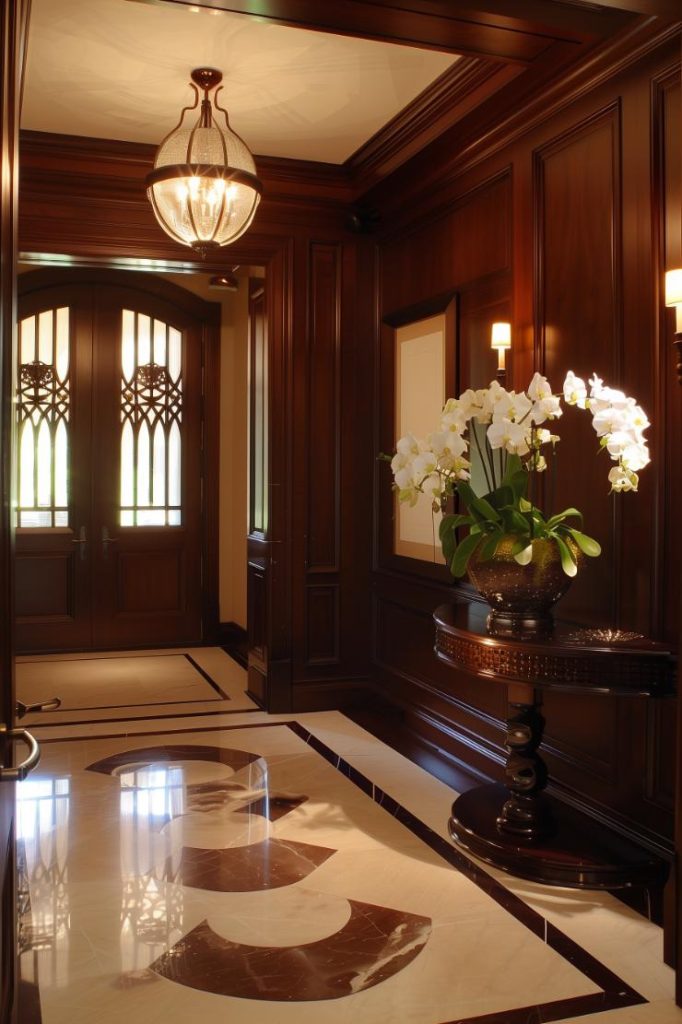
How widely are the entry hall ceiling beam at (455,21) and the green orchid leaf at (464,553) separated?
1.58 m

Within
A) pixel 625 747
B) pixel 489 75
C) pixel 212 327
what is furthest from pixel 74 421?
pixel 625 747

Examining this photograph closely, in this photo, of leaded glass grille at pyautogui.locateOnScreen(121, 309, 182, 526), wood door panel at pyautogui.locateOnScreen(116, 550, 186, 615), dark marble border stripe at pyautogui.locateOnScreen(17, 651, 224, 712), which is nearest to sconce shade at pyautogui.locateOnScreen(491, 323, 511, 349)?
dark marble border stripe at pyautogui.locateOnScreen(17, 651, 224, 712)

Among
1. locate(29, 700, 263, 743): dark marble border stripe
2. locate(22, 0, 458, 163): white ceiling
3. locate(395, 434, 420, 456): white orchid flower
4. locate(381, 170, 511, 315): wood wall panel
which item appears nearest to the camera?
locate(395, 434, 420, 456): white orchid flower

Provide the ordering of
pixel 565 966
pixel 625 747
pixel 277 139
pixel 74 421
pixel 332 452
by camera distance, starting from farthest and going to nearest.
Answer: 1. pixel 74 421
2. pixel 332 452
3. pixel 277 139
4. pixel 625 747
5. pixel 565 966

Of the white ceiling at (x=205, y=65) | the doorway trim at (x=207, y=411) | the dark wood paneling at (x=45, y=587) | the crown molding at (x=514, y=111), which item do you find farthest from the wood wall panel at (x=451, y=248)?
the dark wood paneling at (x=45, y=587)

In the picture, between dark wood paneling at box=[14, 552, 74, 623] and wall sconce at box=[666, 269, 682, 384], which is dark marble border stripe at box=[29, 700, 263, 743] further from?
wall sconce at box=[666, 269, 682, 384]

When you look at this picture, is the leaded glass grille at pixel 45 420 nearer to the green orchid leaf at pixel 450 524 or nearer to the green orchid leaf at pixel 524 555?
the green orchid leaf at pixel 450 524

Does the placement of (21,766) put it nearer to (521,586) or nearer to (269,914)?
(269,914)

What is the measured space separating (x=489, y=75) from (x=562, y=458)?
62.9 inches

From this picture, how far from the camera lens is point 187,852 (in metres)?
3.34

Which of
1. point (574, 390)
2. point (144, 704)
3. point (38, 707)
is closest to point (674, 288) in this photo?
point (574, 390)

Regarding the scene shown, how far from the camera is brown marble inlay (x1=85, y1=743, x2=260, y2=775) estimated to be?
4.36 meters

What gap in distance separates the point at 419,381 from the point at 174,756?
228 cm

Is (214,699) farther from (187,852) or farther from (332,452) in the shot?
(187,852)
